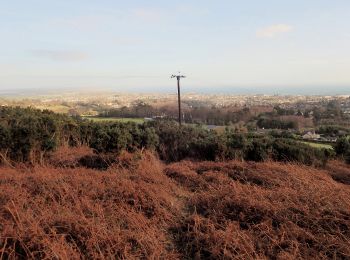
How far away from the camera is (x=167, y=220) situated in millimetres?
5453

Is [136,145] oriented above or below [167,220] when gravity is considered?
below

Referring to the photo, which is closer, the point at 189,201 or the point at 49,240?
the point at 49,240

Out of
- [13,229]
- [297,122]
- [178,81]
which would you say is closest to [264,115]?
[297,122]

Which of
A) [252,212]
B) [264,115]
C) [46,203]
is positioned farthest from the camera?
[264,115]

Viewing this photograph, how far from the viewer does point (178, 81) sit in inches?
1038

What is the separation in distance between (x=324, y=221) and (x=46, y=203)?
4.38 metres

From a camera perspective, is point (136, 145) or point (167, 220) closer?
point (167, 220)

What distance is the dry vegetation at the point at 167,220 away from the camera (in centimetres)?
412

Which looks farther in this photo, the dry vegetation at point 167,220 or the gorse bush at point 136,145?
the gorse bush at point 136,145

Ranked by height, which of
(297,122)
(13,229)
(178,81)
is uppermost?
(178,81)

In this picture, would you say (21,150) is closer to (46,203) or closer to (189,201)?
(46,203)

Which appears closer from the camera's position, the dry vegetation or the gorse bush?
the dry vegetation

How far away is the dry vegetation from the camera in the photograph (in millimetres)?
4125

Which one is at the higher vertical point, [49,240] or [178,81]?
[178,81]
